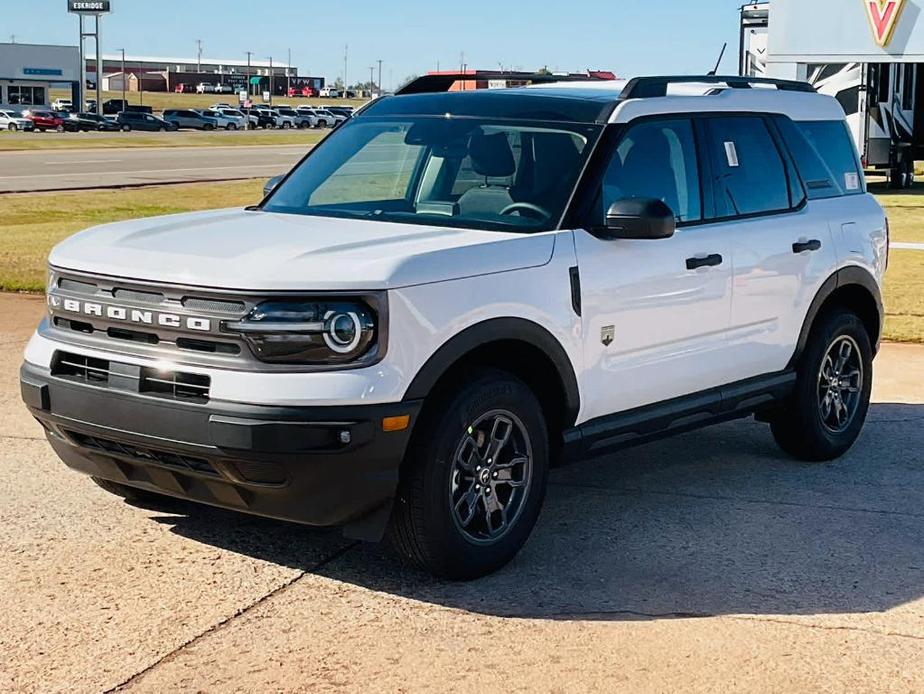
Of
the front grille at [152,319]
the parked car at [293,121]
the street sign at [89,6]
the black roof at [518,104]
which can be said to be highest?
the street sign at [89,6]

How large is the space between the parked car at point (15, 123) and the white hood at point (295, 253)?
236ft

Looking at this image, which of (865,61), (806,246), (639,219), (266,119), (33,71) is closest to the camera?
(639,219)

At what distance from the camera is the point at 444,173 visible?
20.0 ft

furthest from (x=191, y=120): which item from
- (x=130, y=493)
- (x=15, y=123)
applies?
(x=130, y=493)

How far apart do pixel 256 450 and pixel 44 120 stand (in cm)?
7359

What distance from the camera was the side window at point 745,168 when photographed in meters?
6.45

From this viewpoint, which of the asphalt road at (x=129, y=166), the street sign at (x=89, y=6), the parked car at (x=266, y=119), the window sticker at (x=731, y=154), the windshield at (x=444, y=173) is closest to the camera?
the windshield at (x=444, y=173)

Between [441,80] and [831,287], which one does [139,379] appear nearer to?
[441,80]

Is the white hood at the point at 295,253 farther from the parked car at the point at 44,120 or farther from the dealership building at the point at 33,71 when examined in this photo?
the dealership building at the point at 33,71

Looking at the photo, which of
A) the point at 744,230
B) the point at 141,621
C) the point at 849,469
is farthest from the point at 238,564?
the point at 849,469

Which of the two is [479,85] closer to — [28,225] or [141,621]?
[141,621]

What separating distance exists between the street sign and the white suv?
11372 centimetres

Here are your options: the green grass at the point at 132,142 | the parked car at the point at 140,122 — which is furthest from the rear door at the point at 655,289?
the parked car at the point at 140,122

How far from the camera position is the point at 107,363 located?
5016 millimetres
